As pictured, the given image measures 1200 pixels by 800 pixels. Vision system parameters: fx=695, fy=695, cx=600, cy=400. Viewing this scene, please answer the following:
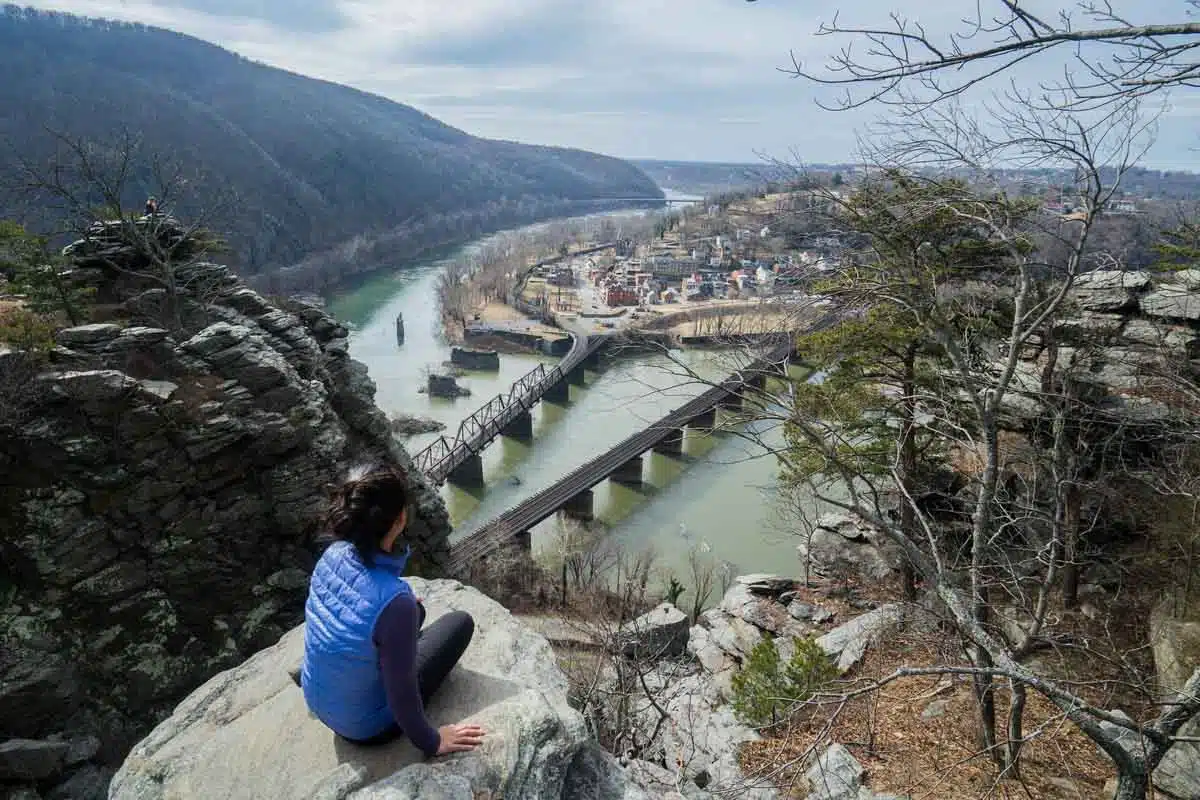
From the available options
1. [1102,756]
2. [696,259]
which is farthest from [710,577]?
[696,259]

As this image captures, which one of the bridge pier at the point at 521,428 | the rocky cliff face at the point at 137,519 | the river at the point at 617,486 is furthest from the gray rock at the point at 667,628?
the bridge pier at the point at 521,428

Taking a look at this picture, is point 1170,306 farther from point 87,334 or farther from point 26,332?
point 26,332

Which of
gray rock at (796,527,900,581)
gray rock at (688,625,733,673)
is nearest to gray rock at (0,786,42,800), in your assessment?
gray rock at (688,625,733,673)

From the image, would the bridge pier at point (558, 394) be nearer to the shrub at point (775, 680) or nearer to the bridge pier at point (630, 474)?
the bridge pier at point (630, 474)

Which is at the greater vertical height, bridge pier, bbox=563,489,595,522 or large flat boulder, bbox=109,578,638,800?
large flat boulder, bbox=109,578,638,800

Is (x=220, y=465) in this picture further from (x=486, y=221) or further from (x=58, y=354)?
(x=486, y=221)

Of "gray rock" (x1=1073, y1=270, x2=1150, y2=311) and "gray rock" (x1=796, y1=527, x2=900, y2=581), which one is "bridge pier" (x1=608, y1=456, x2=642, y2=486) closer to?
"gray rock" (x1=796, y1=527, x2=900, y2=581)
